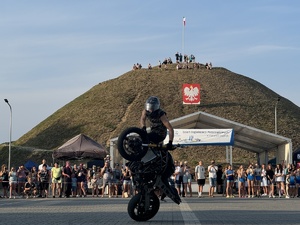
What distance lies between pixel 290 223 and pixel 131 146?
3.42 metres

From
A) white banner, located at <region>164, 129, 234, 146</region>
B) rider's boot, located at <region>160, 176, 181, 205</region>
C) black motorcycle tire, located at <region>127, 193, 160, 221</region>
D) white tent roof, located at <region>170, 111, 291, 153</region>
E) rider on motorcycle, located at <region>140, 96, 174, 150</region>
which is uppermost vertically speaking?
white tent roof, located at <region>170, 111, 291, 153</region>

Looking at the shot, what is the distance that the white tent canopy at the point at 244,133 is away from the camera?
40.6 meters

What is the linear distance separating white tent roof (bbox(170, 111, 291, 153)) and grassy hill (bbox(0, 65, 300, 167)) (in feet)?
140

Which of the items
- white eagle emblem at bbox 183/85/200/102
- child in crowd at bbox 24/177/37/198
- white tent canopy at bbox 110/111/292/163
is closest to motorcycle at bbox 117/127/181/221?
child in crowd at bbox 24/177/37/198

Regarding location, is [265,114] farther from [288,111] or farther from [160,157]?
[160,157]

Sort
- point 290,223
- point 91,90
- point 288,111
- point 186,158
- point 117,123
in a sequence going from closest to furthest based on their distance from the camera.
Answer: point 290,223 → point 186,158 → point 117,123 → point 288,111 → point 91,90

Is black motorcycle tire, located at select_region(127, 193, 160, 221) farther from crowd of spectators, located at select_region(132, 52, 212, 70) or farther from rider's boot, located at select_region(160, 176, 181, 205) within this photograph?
crowd of spectators, located at select_region(132, 52, 212, 70)

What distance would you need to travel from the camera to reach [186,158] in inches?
3396

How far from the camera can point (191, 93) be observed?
263 feet

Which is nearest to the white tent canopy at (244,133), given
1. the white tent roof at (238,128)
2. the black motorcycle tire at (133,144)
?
the white tent roof at (238,128)

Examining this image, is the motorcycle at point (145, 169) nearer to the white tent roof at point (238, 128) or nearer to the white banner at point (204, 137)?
the white banner at point (204, 137)

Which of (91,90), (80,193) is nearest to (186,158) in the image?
(91,90)

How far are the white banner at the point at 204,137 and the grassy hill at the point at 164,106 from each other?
165 ft

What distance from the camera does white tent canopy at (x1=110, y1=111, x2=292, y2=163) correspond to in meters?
40.6
